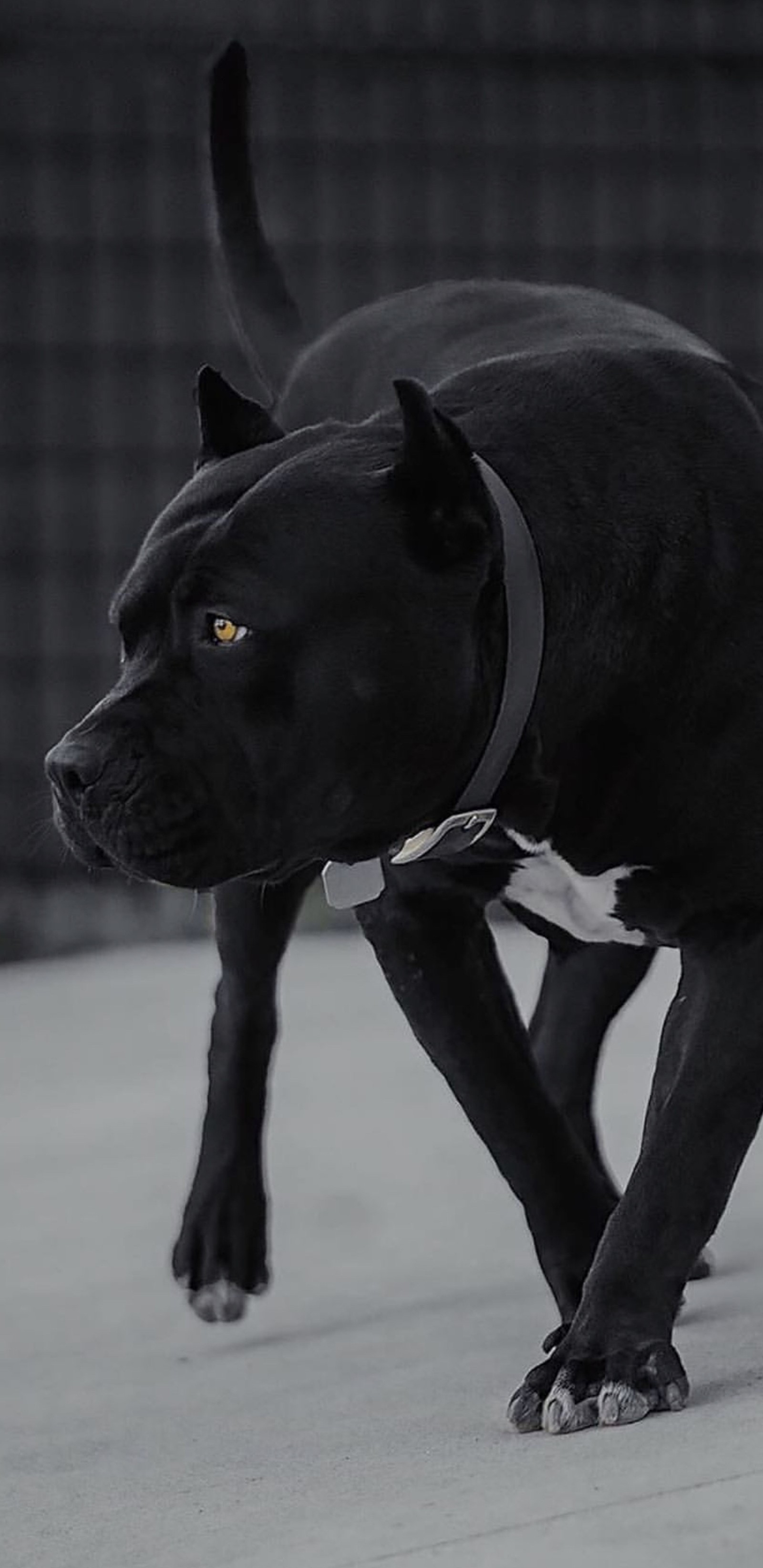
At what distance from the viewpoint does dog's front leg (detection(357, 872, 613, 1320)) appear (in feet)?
7.54

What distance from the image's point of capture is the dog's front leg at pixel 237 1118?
2814 millimetres

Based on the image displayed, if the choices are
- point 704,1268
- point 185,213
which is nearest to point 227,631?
point 704,1268

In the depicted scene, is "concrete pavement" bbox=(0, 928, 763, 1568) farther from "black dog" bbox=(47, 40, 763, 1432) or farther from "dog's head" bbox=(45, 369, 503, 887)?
"dog's head" bbox=(45, 369, 503, 887)

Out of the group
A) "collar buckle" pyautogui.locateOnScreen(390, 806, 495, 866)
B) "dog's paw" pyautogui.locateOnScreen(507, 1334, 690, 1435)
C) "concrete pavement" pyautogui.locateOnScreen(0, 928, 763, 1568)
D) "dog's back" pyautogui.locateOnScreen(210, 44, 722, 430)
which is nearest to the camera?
"concrete pavement" pyautogui.locateOnScreen(0, 928, 763, 1568)

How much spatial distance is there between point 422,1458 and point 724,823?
536mm

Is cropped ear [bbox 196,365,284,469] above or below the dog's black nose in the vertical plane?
above

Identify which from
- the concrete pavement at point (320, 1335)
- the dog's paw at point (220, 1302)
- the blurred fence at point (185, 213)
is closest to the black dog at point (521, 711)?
the concrete pavement at point (320, 1335)

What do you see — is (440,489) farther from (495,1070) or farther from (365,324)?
(365,324)

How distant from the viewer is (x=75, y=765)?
1990 mm

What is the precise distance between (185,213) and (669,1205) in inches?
136

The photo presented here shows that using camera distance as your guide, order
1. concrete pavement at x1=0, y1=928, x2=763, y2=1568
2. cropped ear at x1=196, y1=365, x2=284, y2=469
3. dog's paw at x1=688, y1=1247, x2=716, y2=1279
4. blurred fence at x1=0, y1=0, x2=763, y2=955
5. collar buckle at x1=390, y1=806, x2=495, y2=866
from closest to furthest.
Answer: concrete pavement at x1=0, y1=928, x2=763, y2=1568, collar buckle at x1=390, y1=806, x2=495, y2=866, cropped ear at x1=196, y1=365, x2=284, y2=469, dog's paw at x1=688, y1=1247, x2=716, y2=1279, blurred fence at x1=0, y1=0, x2=763, y2=955

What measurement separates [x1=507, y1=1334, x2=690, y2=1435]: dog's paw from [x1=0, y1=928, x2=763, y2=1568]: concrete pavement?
3 centimetres

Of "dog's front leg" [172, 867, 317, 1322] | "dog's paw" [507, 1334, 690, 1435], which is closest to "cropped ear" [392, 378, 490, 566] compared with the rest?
"dog's paw" [507, 1334, 690, 1435]

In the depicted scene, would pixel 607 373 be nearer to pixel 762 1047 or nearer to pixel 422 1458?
pixel 762 1047
